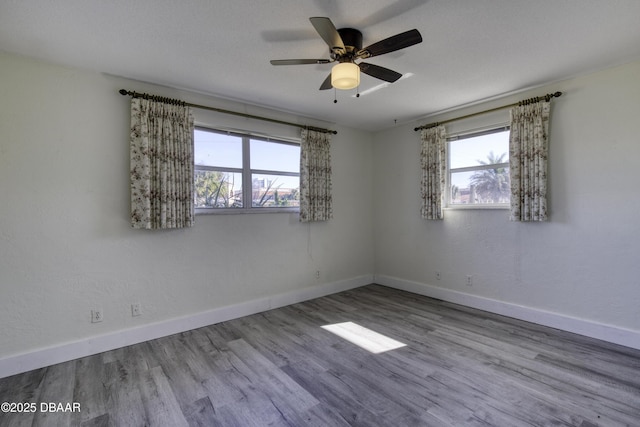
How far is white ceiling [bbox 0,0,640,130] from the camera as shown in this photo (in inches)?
77.0

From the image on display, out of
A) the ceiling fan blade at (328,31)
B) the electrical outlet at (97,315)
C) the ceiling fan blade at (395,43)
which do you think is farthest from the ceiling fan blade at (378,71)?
the electrical outlet at (97,315)

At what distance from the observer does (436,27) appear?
2.18 m

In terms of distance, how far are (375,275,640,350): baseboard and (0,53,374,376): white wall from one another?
2.57m

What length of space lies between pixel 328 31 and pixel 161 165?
7.09 feet

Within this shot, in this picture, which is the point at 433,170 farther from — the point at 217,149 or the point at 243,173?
the point at 217,149

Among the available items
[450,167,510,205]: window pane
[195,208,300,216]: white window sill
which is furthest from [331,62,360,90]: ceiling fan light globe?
[450,167,510,205]: window pane

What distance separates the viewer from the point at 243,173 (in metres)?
3.74

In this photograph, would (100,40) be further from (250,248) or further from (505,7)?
(505,7)

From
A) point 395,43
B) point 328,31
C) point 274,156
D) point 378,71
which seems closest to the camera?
point 328,31

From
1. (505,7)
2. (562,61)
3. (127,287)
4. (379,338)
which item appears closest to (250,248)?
(127,287)

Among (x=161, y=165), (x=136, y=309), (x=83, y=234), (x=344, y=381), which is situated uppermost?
(x=161, y=165)

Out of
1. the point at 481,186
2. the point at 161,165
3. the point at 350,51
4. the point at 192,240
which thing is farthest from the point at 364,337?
the point at 161,165

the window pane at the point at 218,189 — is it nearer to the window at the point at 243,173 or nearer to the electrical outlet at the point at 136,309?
the window at the point at 243,173

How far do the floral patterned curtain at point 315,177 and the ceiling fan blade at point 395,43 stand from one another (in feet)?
7.01
